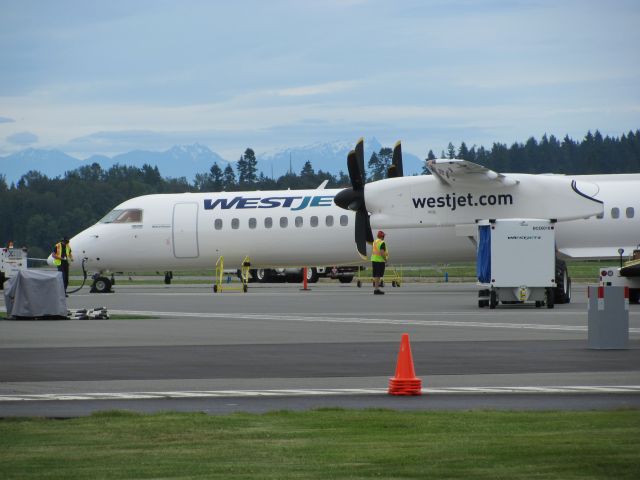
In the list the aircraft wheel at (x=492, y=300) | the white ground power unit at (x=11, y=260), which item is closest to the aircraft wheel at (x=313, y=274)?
the white ground power unit at (x=11, y=260)

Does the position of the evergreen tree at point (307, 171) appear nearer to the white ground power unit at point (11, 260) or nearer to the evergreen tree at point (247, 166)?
the evergreen tree at point (247, 166)

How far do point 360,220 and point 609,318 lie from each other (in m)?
21.2

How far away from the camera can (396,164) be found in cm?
4231

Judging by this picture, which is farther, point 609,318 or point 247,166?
point 247,166

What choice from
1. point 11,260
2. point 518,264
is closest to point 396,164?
point 518,264

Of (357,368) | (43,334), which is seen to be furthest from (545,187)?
(357,368)

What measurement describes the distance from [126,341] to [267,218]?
22432mm

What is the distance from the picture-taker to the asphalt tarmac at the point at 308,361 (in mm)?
12383

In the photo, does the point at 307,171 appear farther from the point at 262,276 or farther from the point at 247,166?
the point at 262,276

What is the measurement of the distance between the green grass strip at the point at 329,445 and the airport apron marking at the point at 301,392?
1610 millimetres

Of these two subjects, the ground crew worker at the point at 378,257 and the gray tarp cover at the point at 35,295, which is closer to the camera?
the gray tarp cover at the point at 35,295

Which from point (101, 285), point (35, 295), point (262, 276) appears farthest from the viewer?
point (262, 276)

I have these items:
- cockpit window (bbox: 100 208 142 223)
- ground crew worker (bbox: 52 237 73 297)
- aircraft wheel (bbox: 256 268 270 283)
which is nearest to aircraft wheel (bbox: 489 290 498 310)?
ground crew worker (bbox: 52 237 73 297)

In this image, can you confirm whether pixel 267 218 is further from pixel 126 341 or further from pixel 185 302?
pixel 126 341
